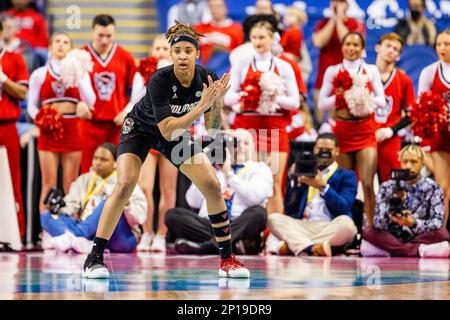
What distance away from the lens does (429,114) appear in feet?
30.2

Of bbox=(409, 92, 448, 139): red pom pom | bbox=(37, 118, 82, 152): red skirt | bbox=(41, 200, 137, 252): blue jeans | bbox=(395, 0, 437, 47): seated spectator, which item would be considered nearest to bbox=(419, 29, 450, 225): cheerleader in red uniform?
bbox=(409, 92, 448, 139): red pom pom

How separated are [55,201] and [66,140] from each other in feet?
2.78

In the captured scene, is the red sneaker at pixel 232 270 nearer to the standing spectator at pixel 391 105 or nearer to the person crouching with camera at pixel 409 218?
the person crouching with camera at pixel 409 218

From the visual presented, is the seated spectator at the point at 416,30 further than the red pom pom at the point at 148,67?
Yes

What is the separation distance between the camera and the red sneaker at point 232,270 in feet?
21.1

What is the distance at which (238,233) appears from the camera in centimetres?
898

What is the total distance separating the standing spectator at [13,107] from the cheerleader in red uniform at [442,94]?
4.02 m

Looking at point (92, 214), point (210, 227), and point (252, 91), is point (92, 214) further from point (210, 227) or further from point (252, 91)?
point (252, 91)

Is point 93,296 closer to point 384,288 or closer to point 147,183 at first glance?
point 384,288

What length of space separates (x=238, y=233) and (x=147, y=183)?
135 centimetres

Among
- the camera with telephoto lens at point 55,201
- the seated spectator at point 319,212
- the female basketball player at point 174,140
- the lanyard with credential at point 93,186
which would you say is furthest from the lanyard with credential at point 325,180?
the female basketball player at point 174,140

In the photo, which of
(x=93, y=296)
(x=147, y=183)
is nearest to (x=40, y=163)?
(x=147, y=183)

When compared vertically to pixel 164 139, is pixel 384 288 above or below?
below

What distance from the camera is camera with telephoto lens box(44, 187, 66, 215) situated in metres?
9.37
